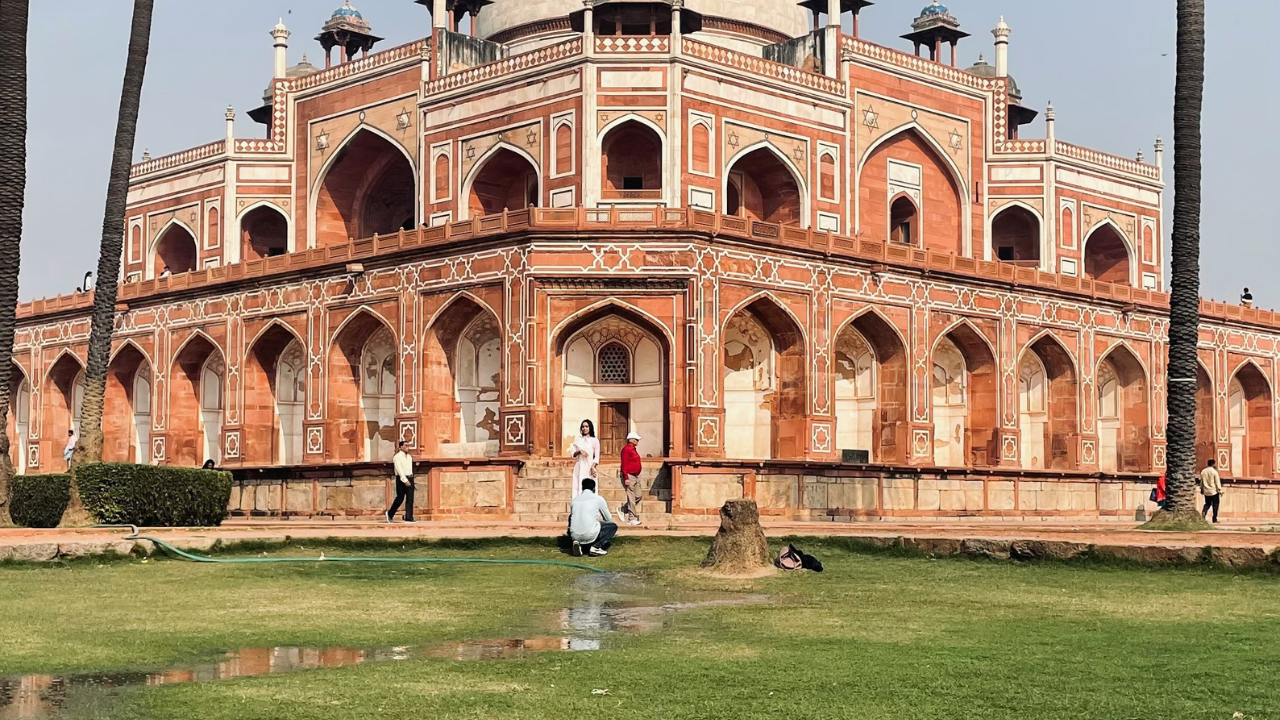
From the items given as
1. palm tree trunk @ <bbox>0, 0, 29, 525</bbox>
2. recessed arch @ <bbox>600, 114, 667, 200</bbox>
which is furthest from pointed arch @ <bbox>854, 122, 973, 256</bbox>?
palm tree trunk @ <bbox>0, 0, 29, 525</bbox>

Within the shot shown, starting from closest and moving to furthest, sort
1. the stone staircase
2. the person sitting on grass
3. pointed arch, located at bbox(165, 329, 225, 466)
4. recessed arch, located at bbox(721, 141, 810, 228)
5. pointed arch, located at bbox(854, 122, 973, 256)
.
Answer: the person sitting on grass, the stone staircase, recessed arch, located at bbox(721, 141, 810, 228), pointed arch, located at bbox(165, 329, 225, 466), pointed arch, located at bbox(854, 122, 973, 256)

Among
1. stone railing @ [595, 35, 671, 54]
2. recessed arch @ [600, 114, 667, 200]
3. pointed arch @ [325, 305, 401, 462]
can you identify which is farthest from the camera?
recessed arch @ [600, 114, 667, 200]

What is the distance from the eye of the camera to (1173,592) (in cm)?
1144

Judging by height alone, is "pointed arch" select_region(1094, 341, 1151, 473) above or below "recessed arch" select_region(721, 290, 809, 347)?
below

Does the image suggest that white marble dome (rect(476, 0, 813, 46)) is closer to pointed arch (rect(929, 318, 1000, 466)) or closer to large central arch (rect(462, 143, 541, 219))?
large central arch (rect(462, 143, 541, 219))

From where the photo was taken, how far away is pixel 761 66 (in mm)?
35531

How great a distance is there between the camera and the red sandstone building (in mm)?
29766

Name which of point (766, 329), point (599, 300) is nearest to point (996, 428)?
point (766, 329)

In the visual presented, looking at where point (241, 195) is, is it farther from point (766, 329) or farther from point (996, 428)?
point (996, 428)

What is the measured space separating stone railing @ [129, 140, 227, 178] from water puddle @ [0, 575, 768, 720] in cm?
3297

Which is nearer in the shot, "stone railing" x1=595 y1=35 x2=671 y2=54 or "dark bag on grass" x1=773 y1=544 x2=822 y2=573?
"dark bag on grass" x1=773 y1=544 x2=822 y2=573

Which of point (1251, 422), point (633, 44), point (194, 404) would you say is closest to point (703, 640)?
point (633, 44)

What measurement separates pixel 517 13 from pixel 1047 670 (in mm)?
35292

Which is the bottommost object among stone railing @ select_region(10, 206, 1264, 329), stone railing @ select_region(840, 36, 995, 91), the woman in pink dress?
the woman in pink dress
